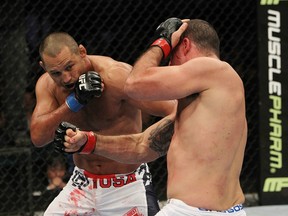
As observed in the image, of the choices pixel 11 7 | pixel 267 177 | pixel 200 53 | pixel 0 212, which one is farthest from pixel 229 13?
pixel 200 53

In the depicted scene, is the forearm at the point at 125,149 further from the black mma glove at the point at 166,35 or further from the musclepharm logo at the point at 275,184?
the musclepharm logo at the point at 275,184

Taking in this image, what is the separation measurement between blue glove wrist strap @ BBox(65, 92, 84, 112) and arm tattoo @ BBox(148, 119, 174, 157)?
375mm

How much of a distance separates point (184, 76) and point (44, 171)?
8.36ft

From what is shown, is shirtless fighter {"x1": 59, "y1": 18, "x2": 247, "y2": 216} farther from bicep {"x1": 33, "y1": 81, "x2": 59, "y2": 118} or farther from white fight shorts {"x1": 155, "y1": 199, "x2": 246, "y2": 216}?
bicep {"x1": 33, "y1": 81, "x2": 59, "y2": 118}

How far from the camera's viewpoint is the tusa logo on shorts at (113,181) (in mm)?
2994

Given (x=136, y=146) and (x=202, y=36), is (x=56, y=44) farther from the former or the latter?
(x=202, y=36)

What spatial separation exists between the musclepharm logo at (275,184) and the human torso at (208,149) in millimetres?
2333

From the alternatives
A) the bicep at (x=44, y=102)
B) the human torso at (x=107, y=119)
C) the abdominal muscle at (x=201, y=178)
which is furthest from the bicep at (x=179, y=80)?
the bicep at (x=44, y=102)

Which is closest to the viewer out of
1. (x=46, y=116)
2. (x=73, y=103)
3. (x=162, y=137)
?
(x=162, y=137)

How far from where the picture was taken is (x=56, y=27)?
485cm

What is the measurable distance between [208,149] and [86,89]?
2.33 feet

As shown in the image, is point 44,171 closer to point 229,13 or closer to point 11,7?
point 11,7

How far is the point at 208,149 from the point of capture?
2275 millimetres

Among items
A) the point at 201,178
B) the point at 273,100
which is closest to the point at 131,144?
the point at 201,178
